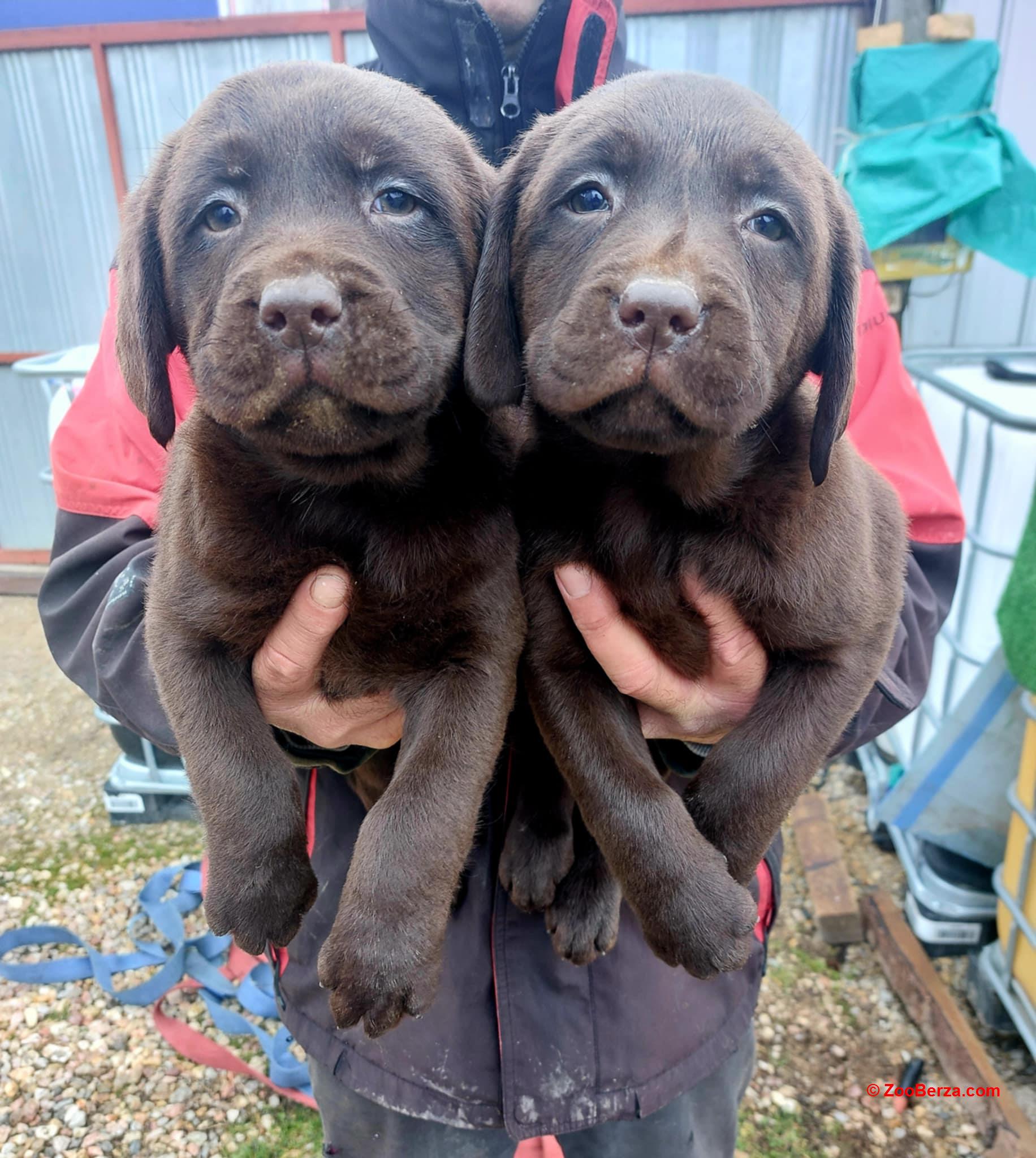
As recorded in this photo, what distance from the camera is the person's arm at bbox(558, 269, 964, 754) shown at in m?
1.64

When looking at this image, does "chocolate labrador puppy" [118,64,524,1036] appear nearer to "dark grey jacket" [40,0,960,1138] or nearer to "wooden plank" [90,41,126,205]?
"dark grey jacket" [40,0,960,1138]

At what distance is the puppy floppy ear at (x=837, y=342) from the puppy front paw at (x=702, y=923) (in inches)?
27.0

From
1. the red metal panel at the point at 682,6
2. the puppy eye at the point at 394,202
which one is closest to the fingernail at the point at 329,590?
the puppy eye at the point at 394,202

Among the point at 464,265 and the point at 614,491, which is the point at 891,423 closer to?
the point at 614,491

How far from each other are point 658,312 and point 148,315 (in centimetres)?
88

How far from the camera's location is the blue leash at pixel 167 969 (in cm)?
331

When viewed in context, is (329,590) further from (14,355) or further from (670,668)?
(14,355)

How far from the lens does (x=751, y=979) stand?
2039 millimetres

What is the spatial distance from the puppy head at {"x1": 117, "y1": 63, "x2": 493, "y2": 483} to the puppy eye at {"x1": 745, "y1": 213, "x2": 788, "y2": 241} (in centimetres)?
47

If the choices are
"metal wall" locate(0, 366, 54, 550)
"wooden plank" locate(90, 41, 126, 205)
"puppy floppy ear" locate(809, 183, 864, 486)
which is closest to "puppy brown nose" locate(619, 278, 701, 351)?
"puppy floppy ear" locate(809, 183, 864, 486)

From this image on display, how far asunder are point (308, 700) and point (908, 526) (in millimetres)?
1351

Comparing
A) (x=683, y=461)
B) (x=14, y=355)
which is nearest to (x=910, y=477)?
(x=683, y=461)

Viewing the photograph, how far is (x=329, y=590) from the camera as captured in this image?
151cm

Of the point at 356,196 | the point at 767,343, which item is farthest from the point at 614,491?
the point at 356,196
